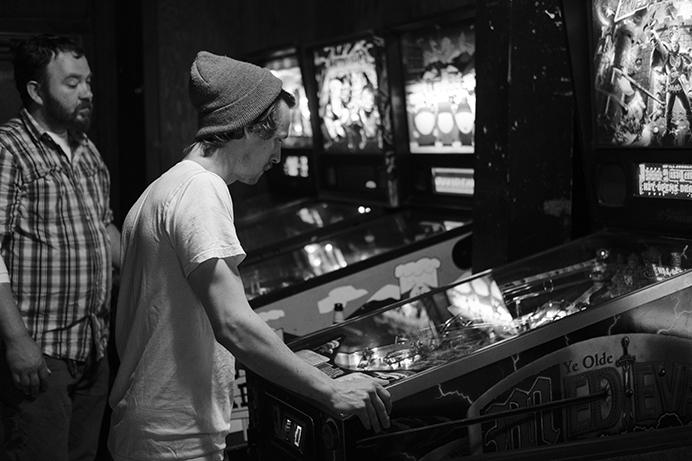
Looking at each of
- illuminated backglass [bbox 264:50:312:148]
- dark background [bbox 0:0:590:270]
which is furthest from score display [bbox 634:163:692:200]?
illuminated backglass [bbox 264:50:312:148]

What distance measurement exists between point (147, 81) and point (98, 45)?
1.01ft

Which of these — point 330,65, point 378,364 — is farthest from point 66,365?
point 330,65

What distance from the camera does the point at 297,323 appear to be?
3207 millimetres

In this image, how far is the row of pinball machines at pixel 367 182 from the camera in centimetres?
327

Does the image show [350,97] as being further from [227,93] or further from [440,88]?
[227,93]

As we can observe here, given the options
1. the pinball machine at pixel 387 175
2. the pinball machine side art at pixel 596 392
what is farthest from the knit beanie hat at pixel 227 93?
the pinball machine at pixel 387 175

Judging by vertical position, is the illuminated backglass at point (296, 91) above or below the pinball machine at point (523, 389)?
above

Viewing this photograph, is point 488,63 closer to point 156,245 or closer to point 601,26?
point 601,26

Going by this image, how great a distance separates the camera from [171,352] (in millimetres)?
1660

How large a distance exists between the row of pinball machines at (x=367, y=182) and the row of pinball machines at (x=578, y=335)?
0.75 meters

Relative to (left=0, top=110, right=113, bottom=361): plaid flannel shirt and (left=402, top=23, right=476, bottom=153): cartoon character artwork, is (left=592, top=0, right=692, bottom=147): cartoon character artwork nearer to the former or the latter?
(left=402, top=23, right=476, bottom=153): cartoon character artwork

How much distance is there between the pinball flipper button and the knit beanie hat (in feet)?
1.96

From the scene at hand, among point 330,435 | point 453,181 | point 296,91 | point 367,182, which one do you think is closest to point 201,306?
point 330,435

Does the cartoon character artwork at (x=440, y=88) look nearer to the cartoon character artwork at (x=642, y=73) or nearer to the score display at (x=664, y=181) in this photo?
the cartoon character artwork at (x=642, y=73)
